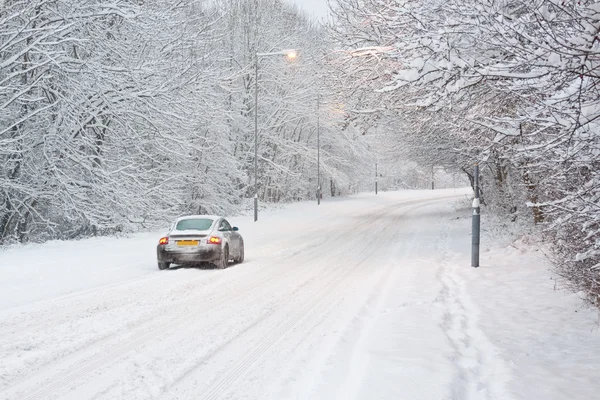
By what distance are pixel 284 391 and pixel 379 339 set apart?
6.83 ft

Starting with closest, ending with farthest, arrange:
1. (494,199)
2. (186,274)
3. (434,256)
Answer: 1. (186,274)
2. (434,256)
3. (494,199)

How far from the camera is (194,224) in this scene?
14.3 m

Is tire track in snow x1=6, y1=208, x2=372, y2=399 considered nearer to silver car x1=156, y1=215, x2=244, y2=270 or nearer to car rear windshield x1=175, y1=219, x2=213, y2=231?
silver car x1=156, y1=215, x2=244, y2=270

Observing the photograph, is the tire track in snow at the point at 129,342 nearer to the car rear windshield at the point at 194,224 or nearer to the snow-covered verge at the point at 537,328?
the car rear windshield at the point at 194,224

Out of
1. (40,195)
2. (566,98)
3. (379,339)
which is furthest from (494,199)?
(566,98)

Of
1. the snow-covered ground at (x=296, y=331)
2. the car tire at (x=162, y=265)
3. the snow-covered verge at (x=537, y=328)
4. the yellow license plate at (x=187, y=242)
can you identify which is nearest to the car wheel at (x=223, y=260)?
the snow-covered ground at (x=296, y=331)

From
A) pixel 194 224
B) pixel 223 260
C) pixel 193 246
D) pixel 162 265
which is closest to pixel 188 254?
pixel 193 246

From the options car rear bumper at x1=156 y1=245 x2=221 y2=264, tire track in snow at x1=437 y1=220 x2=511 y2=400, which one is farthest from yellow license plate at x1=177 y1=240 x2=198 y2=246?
tire track in snow at x1=437 y1=220 x2=511 y2=400

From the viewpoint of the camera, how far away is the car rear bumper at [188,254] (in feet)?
44.0

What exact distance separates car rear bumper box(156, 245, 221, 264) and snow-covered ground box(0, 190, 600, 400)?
33cm

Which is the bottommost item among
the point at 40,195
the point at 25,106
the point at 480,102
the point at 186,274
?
the point at 186,274

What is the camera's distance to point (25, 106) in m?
17.4

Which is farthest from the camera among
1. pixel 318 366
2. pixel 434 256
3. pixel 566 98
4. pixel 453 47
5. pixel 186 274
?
pixel 434 256

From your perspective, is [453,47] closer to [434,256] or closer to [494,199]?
[434,256]
